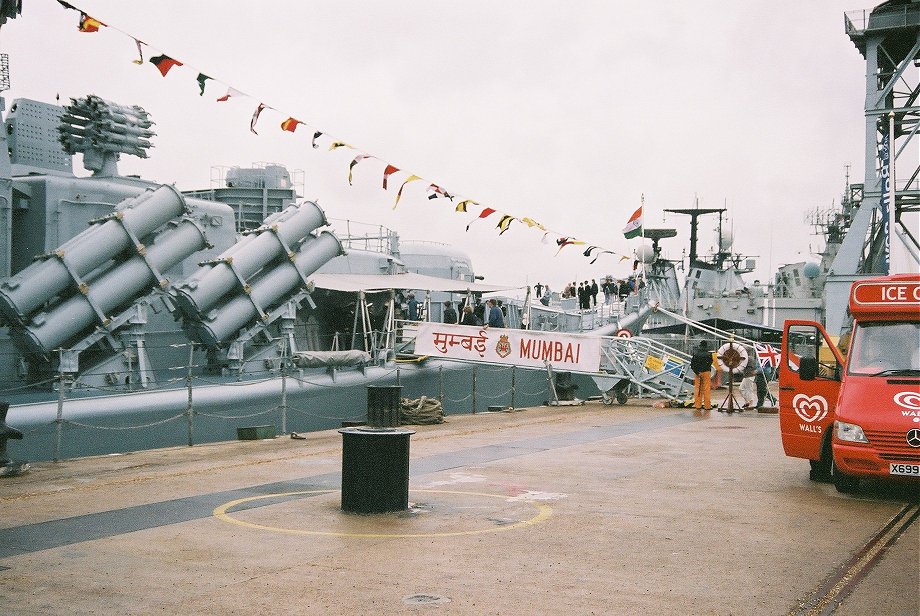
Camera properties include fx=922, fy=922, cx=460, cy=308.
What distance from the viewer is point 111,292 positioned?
1703cm

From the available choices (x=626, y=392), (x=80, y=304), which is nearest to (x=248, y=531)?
(x=80, y=304)

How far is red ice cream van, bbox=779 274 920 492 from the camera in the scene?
29.1 feet

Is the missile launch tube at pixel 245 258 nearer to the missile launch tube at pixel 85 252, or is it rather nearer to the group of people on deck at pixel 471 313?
the missile launch tube at pixel 85 252

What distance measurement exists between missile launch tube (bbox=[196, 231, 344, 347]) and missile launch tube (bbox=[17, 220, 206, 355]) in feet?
4.89

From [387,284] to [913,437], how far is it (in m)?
15.7

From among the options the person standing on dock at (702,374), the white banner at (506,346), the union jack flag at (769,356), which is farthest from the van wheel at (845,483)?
the union jack flag at (769,356)

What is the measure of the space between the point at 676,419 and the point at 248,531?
42.8 ft

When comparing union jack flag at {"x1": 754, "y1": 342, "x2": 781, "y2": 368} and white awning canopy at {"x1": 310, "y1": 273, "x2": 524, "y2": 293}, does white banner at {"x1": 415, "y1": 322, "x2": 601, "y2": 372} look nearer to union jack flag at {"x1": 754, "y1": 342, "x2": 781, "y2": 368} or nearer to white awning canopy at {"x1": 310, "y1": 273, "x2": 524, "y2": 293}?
white awning canopy at {"x1": 310, "y1": 273, "x2": 524, "y2": 293}

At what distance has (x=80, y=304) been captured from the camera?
16.6 metres

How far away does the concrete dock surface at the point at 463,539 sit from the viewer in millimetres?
5578

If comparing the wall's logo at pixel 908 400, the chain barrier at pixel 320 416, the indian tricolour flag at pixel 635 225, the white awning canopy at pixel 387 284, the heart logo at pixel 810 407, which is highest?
the indian tricolour flag at pixel 635 225

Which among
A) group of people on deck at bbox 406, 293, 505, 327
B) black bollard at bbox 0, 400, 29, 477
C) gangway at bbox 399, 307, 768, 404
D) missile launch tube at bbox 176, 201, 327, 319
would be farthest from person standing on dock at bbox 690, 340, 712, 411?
black bollard at bbox 0, 400, 29, 477

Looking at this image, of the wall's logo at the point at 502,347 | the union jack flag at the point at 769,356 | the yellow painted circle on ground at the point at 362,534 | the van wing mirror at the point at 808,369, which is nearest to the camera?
the yellow painted circle on ground at the point at 362,534

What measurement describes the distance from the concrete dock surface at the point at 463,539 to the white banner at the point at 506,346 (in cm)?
857
